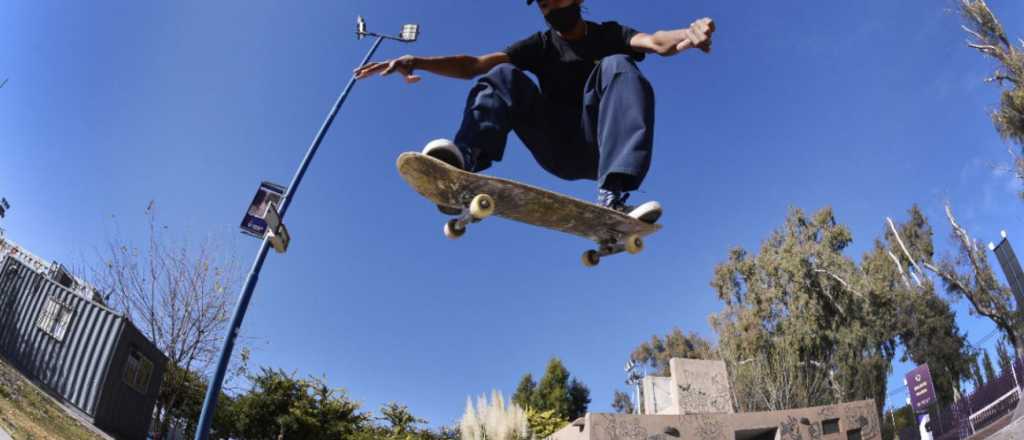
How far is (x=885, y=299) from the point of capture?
2728 centimetres

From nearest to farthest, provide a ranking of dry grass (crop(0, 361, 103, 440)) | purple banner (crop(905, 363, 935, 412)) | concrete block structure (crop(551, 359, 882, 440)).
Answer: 1. dry grass (crop(0, 361, 103, 440))
2. concrete block structure (crop(551, 359, 882, 440))
3. purple banner (crop(905, 363, 935, 412))

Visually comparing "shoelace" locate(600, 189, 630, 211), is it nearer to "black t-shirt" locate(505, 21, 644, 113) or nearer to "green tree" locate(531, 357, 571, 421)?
"black t-shirt" locate(505, 21, 644, 113)

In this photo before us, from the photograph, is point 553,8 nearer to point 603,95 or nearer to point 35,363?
point 603,95

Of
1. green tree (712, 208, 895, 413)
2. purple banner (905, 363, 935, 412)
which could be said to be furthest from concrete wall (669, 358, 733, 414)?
purple banner (905, 363, 935, 412)

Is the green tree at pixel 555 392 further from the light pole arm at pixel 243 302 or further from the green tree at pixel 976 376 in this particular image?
the light pole arm at pixel 243 302

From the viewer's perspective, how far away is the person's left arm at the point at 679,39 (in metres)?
3.38

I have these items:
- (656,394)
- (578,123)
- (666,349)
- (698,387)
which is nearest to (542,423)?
(698,387)

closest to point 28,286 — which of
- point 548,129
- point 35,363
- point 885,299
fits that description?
point 35,363

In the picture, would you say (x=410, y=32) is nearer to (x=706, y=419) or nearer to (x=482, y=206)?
(x=482, y=206)

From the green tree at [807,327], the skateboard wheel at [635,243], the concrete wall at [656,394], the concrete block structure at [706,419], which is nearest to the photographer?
the skateboard wheel at [635,243]

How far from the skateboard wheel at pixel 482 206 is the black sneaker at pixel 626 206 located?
0.67 m

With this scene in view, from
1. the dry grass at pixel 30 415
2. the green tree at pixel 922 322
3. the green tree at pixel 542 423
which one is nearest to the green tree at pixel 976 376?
the green tree at pixel 922 322

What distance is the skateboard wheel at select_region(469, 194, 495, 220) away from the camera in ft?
A: 11.2

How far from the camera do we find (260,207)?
26.1ft
